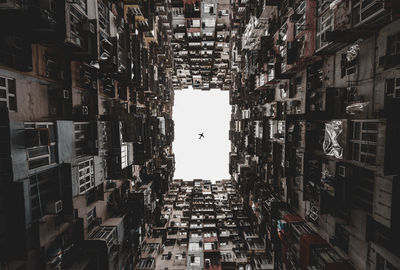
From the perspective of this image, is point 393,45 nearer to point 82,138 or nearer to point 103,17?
point 82,138

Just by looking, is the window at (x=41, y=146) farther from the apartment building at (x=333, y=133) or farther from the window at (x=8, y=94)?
the apartment building at (x=333, y=133)

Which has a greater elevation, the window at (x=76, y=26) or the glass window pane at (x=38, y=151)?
the window at (x=76, y=26)

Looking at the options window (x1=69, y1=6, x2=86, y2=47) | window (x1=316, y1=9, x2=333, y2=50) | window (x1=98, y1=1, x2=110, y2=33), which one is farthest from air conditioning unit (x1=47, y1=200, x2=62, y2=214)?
window (x1=316, y1=9, x2=333, y2=50)

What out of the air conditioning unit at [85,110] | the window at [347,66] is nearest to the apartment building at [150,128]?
the window at [347,66]

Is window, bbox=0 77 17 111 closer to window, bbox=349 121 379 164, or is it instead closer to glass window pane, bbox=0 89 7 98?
glass window pane, bbox=0 89 7 98

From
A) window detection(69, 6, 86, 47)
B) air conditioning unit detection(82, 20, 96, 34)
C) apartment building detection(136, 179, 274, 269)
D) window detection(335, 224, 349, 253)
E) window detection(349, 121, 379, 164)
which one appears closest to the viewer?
window detection(349, 121, 379, 164)
